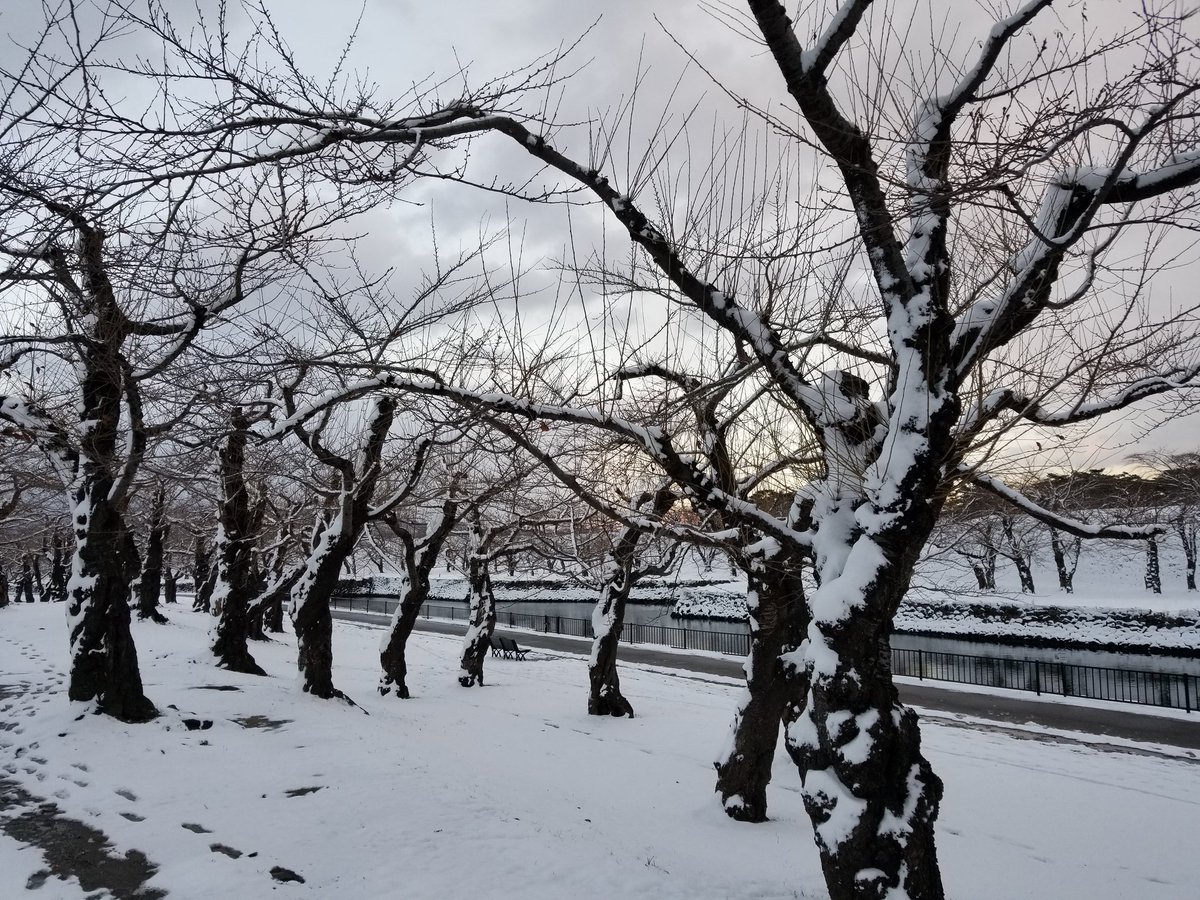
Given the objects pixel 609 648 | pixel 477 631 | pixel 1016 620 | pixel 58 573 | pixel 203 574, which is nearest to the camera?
pixel 609 648

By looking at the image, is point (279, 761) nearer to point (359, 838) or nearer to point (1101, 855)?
point (359, 838)

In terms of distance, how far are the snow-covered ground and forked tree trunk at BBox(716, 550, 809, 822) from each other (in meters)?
0.34

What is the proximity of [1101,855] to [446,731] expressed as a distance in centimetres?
903

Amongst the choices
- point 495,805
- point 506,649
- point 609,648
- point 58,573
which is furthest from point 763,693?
point 58,573

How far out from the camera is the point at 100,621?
33.2 ft

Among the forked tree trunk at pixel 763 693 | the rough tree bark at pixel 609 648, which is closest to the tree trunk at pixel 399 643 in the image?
the rough tree bark at pixel 609 648

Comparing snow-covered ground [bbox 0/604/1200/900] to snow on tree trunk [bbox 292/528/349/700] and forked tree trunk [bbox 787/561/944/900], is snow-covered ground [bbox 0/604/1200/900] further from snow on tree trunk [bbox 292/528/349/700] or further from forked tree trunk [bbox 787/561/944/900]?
forked tree trunk [bbox 787/561/944/900]

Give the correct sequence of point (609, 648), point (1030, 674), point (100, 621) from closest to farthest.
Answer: point (100, 621)
point (609, 648)
point (1030, 674)

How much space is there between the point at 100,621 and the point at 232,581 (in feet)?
22.0

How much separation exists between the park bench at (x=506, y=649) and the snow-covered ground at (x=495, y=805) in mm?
9762

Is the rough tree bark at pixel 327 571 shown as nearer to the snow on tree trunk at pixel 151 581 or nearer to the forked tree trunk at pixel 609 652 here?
the forked tree trunk at pixel 609 652

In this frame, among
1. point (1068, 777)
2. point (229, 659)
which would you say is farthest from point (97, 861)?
point (1068, 777)

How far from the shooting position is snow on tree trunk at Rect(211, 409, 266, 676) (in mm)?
15680

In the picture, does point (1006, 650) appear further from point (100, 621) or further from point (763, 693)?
point (100, 621)
